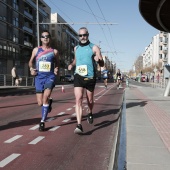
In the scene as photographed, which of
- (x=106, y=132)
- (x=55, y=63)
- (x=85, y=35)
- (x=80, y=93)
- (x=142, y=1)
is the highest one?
(x=142, y=1)

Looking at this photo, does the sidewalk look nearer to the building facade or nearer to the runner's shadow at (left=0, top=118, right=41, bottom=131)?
the runner's shadow at (left=0, top=118, right=41, bottom=131)

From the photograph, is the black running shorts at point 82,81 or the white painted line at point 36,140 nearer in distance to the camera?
the white painted line at point 36,140

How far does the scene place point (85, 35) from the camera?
661 cm

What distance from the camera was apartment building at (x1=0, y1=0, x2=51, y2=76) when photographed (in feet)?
164

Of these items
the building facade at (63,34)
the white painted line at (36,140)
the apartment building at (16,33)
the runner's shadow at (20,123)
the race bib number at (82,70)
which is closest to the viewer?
the white painted line at (36,140)

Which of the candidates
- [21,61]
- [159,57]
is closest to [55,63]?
[21,61]

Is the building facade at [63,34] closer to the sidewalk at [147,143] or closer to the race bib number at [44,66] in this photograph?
the sidewalk at [147,143]

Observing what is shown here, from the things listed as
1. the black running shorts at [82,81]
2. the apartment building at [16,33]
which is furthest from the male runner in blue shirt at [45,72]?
the apartment building at [16,33]

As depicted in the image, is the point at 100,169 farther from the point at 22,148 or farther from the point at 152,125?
the point at 152,125

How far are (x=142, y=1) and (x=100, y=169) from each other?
850 centimetres

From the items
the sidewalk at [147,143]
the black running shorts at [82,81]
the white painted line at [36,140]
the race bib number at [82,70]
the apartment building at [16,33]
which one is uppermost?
the apartment building at [16,33]

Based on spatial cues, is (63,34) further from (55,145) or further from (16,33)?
(55,145)

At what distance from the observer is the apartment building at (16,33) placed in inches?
1964

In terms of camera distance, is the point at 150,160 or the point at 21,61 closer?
the point at 150,160
